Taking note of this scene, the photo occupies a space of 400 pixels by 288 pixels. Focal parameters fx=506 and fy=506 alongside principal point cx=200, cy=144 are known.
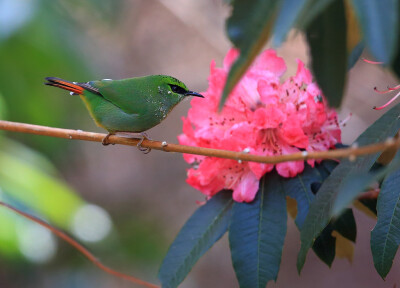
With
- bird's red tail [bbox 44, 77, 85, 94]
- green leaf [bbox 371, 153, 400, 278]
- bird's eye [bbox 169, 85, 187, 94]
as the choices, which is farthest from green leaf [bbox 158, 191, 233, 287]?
bird's red tail [bbox 44, 77, 85, 94]

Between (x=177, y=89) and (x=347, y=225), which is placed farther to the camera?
(x=177, y=89)

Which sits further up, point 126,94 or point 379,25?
point 379,25

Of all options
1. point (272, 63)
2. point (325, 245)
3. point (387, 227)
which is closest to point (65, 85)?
point (272, 63)

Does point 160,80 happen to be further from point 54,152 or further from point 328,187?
point 54,152

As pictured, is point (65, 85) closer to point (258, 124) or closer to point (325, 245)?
point (258, 124)

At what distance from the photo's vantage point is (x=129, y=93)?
1.64m

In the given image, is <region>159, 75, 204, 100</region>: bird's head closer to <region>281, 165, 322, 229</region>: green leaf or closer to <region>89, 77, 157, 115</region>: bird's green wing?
<region>89, 77, 157, 115</region>: bird's green wing

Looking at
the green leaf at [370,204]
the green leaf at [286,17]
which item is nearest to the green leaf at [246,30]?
the green leaf at [286,17]

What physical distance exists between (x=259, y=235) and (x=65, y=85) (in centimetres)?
82

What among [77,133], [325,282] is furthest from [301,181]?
[325,282]

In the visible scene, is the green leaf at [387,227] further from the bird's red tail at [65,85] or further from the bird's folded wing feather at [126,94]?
the bird's red tail at [65,85]

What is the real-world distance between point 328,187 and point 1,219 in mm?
1785

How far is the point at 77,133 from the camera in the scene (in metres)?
1.15

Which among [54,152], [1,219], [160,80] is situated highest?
[160,80]
